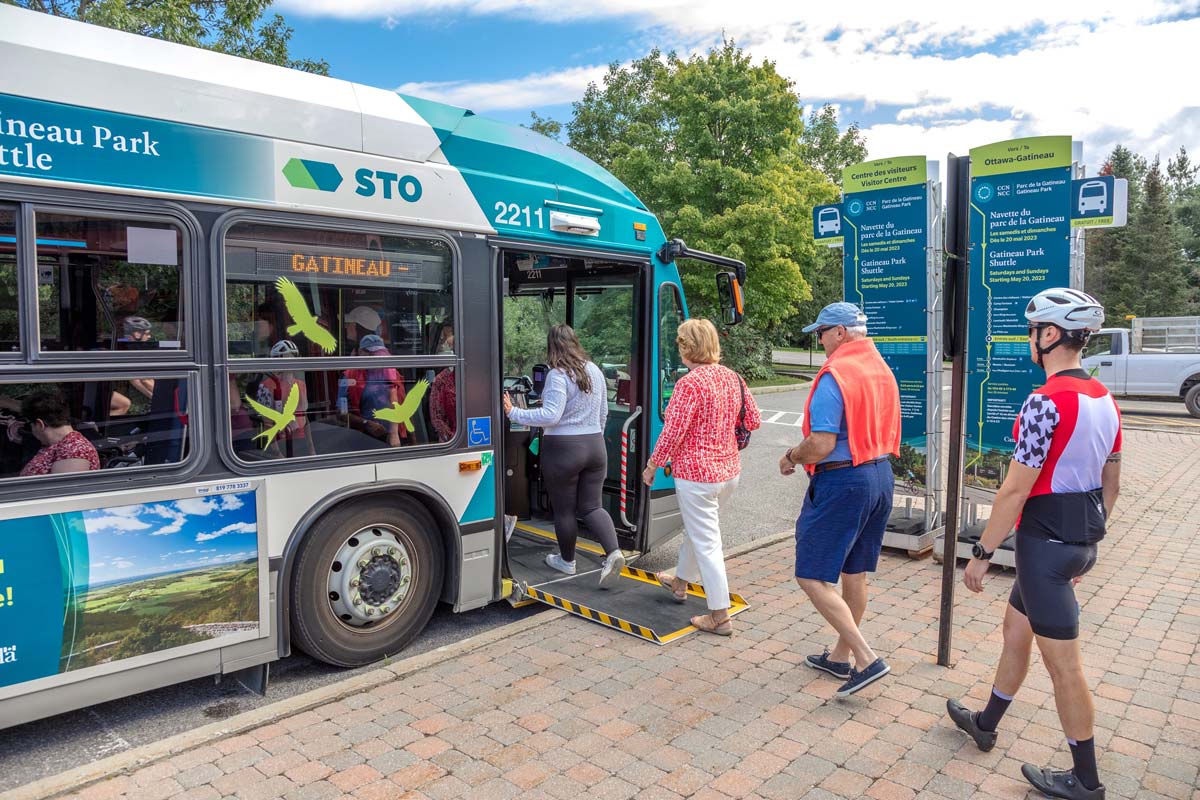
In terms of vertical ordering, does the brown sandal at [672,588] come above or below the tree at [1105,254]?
below

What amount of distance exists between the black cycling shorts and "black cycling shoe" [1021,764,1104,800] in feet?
1.80

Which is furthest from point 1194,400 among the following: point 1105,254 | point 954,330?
point 1105,254

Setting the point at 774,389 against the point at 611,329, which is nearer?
the point at 611,329

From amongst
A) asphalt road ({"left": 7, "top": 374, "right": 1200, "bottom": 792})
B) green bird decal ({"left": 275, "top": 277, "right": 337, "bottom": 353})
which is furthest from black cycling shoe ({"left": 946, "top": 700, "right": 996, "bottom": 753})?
green bird decal ({"left": 275, "top": 277, "right": 337, "bottom": 353})

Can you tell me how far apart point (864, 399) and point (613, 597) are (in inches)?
93.8

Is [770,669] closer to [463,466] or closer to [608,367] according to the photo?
[463,466]

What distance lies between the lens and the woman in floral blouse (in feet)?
16.1

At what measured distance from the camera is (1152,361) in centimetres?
1873

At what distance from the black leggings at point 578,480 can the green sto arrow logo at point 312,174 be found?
7.46 ft

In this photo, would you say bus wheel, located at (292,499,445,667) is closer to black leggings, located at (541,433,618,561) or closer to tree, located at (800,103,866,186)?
black leggings, located at (541,433,618,561)

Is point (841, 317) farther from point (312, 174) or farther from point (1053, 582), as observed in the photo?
point (312, 174)

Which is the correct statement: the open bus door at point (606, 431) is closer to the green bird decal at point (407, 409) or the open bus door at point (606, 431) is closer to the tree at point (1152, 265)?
the green bird decal at point (407, 409)

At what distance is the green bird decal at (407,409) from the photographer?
460 cm

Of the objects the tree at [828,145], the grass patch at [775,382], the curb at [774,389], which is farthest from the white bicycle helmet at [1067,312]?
the tree at [828,145]
